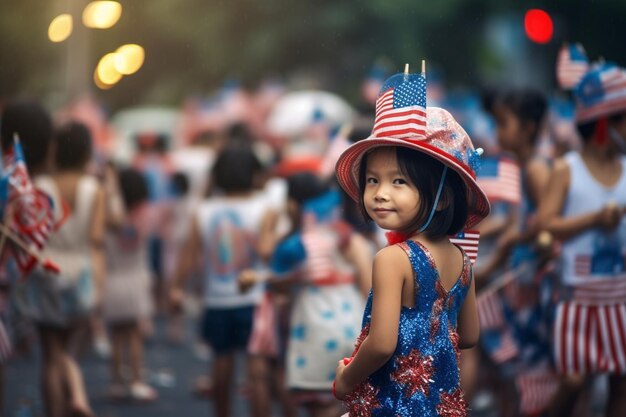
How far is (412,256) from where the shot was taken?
4.07m

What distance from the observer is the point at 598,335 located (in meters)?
6.31

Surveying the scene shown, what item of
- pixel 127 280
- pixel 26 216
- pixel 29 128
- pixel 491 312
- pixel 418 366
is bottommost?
pixel 491 312

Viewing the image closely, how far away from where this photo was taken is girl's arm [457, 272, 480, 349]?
4.40 metres

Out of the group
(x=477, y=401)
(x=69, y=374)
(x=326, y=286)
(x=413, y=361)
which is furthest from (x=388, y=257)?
(x=477, y=401)

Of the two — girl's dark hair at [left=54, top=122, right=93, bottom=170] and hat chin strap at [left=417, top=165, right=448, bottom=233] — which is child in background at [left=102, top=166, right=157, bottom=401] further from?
hat chin strap at [left=417, top=165, right=448, bottom=233]

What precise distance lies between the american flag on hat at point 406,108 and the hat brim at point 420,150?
4 cm

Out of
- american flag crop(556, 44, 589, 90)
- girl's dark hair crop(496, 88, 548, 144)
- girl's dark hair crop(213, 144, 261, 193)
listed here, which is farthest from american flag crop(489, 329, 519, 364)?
girl's dark hair crop(213, 144, 261, 193)

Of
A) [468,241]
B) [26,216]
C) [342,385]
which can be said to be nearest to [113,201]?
[26,216]

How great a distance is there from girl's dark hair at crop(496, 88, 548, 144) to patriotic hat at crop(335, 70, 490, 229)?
11.9ft

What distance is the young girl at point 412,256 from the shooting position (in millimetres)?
4039

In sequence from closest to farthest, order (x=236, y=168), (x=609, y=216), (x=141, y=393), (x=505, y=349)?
1. (x=609, y=216)
2. (x=505, y=349)
3. (x=236, y=168)
4. (x=141, y=393)

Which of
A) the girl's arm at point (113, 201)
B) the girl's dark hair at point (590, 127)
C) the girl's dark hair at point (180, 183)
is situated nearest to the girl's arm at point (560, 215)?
the girl's dark hair at point (590, 127)

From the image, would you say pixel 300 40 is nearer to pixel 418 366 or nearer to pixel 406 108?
pixel 406 108

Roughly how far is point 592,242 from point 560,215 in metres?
0.24
